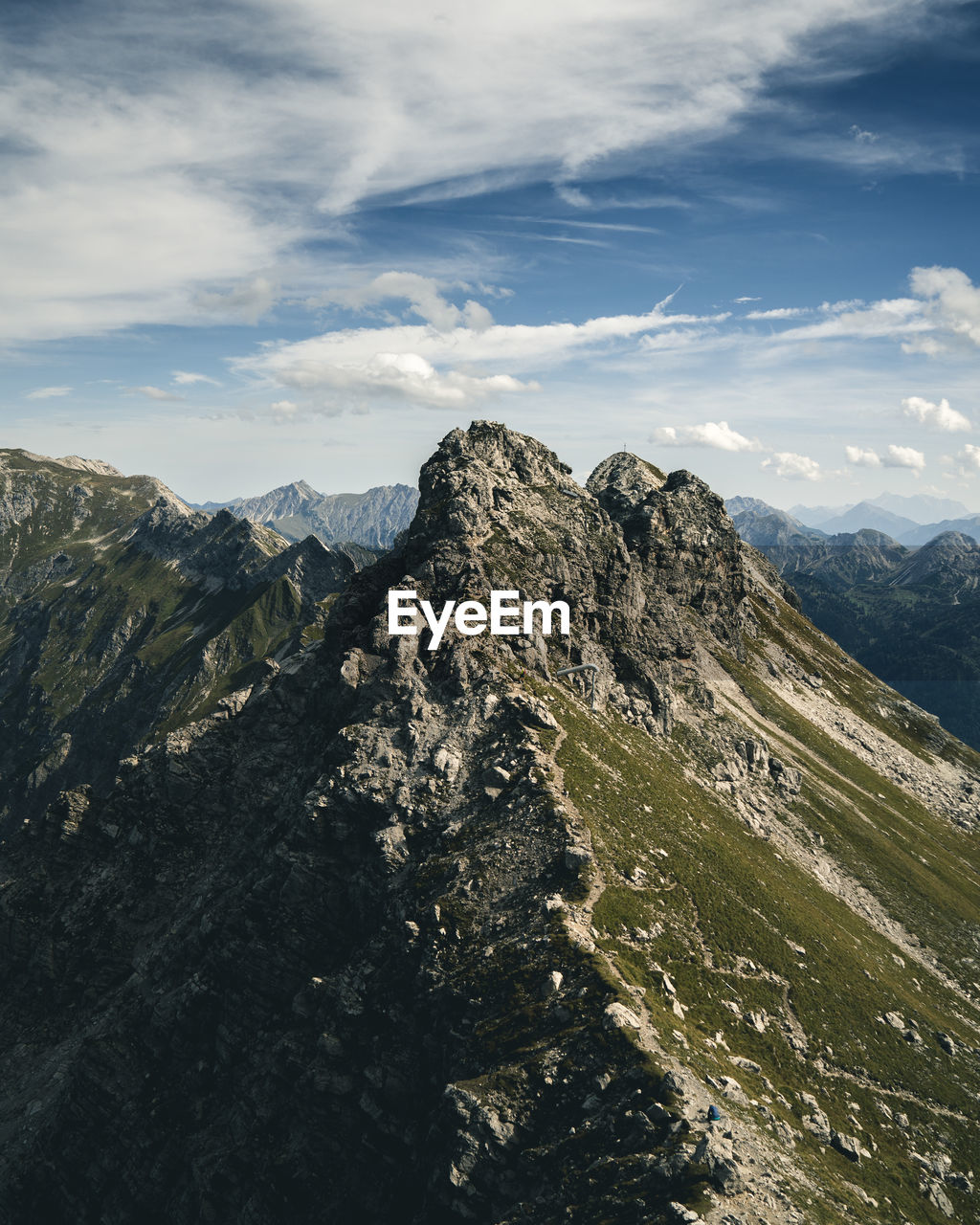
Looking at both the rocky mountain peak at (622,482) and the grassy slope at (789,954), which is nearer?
the grassy slope at (789,954)

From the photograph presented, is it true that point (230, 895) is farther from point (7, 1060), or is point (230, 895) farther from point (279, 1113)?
point (7, 1060)

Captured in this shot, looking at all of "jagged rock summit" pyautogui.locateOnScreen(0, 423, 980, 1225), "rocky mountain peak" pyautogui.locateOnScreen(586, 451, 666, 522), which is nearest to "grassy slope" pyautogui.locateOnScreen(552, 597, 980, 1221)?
"jagged rock summit" pyautogui.locateOnScreen(0, 423, 980, 1225)

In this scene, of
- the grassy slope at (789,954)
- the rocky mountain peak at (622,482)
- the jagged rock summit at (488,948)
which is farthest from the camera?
the rocky mountain peak at (622,482)

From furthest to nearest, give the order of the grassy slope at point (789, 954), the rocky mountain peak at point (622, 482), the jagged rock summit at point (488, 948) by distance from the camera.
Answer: the rocky mountain peak at point (622, 482) → the grassy slope at point (789, 954) → the jagged rock summit at point (488, 948)

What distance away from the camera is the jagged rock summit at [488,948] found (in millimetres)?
45844

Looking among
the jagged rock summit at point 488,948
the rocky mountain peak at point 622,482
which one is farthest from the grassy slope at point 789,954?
the rocky mountain peak at point 622,482

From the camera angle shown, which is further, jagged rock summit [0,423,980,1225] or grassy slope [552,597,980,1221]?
grassy slope [552,597,980,1221]

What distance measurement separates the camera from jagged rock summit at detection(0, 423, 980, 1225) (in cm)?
4584

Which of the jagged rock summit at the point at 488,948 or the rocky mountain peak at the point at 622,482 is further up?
the rocky mountain peak at the point at 622,482

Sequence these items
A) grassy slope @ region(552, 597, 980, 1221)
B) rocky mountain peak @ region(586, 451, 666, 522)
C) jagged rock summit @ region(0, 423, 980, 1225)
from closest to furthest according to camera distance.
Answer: jagged rock summit @ region(0, 423, 980, 1225), grassy slope @ region(552, 597, 980, 1221), rocky mountain peak @ region(586, 451, 666, 522)

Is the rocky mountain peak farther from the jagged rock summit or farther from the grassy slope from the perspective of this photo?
the grassy slope

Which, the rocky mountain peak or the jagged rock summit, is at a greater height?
the rocky mountain peak

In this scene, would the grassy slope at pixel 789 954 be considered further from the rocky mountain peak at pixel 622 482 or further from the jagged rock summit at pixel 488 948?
the rocky mountain peak at pixel 622 482

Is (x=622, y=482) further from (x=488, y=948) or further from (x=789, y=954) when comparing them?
(x=488, y=948)
